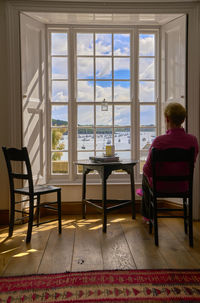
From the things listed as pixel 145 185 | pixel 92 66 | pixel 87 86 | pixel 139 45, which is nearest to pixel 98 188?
pixel 145 185

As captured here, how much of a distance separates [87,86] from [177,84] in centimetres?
137

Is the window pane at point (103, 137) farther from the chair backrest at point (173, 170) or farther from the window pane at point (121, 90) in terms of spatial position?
the chair backrest at point (173, 170)

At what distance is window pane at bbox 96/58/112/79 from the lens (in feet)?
16.1

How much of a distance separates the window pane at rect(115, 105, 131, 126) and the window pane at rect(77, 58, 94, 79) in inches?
26.3

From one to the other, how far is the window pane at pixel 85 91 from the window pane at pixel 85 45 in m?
0.46

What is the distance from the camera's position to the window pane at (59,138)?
4910 millimetres

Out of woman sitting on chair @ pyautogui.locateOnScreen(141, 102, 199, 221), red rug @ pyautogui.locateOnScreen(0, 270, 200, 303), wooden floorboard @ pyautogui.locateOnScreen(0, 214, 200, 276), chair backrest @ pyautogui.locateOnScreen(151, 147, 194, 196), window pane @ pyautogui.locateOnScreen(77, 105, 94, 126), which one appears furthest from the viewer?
window pane @ pyautogui.locateOnScreen(77, 105, 94, 126)

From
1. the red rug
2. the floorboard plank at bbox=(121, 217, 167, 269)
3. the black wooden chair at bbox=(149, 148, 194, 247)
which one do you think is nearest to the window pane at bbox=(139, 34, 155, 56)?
the black wooden chair at bbox=(149, 148, 194, 247)

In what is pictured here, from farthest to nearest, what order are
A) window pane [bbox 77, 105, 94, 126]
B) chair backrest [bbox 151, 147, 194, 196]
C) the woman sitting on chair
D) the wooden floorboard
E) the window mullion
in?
window pane [bbox 77, 105, 94, 126] → the window mullion → the woman sitting on chair → chair backrest [bbox 151, 147, 194, 196] → the wooden floorboard

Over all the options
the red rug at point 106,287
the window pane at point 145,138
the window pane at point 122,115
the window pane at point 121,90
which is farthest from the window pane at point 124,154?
the red rug at point 106,287

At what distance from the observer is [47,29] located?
4801 millimetres

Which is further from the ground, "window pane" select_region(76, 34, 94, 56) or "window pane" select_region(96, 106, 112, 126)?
"window pane" select_region(76, 34, 94, 56)

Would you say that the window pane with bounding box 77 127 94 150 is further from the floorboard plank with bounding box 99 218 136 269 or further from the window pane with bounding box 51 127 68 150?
the floorboard plank with bounding box 99 218 136 269

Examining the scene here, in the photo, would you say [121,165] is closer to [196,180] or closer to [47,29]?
[196,180]
